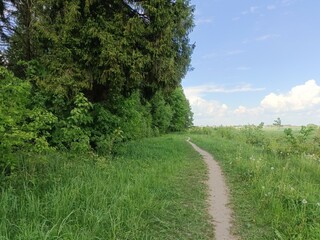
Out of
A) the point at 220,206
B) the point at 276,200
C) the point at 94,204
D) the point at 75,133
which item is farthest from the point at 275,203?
the point at 75,133

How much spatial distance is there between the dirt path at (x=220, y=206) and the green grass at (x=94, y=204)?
0.20 meters

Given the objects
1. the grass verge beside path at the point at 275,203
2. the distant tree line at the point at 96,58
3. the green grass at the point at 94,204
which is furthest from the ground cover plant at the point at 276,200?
the distant tree line at the point at 96,58

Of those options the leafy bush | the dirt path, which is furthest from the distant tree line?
the dirt path

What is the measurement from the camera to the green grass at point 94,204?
4.75 m

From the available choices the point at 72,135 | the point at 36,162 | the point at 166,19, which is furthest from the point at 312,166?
the point at 36,162

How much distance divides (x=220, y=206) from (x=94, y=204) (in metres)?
3.16

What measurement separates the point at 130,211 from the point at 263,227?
2631 mm

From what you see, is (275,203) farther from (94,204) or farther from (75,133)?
(75,133)

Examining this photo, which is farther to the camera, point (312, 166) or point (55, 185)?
point (312, 166)

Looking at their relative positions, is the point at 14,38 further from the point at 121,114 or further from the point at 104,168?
the point at 104,168

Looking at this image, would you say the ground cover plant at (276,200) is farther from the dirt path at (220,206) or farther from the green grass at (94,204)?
the green grass at (94,204)

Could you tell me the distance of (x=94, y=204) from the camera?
571 centimetres

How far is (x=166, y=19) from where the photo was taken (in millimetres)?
11797

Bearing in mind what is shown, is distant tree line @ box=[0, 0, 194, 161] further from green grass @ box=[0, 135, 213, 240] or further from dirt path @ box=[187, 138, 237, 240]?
dirt path @ box=[187, 138, 237, 240]
